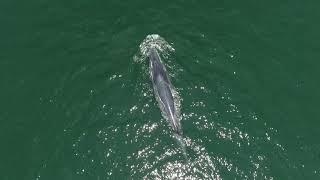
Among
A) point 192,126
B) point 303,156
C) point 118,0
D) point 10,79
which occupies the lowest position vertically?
point 303,156

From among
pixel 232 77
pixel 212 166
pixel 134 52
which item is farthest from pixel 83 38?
pixel 212 166

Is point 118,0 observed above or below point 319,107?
above

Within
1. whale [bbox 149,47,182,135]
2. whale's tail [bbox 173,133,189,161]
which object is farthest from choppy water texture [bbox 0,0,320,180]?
whale [bbox 149,47,182,135]

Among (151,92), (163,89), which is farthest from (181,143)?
(151,92)

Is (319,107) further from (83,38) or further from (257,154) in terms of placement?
(83,38)

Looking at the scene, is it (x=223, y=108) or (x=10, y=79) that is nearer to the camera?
(x=223, y=108)

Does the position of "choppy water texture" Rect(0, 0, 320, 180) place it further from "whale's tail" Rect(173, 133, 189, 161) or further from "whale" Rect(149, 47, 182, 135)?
"whale" Rect(149, 47, 182, 135)

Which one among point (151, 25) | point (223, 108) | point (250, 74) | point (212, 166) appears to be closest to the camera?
point (212, 166)

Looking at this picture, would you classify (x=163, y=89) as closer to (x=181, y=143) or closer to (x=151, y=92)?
(x=151, y=92)
